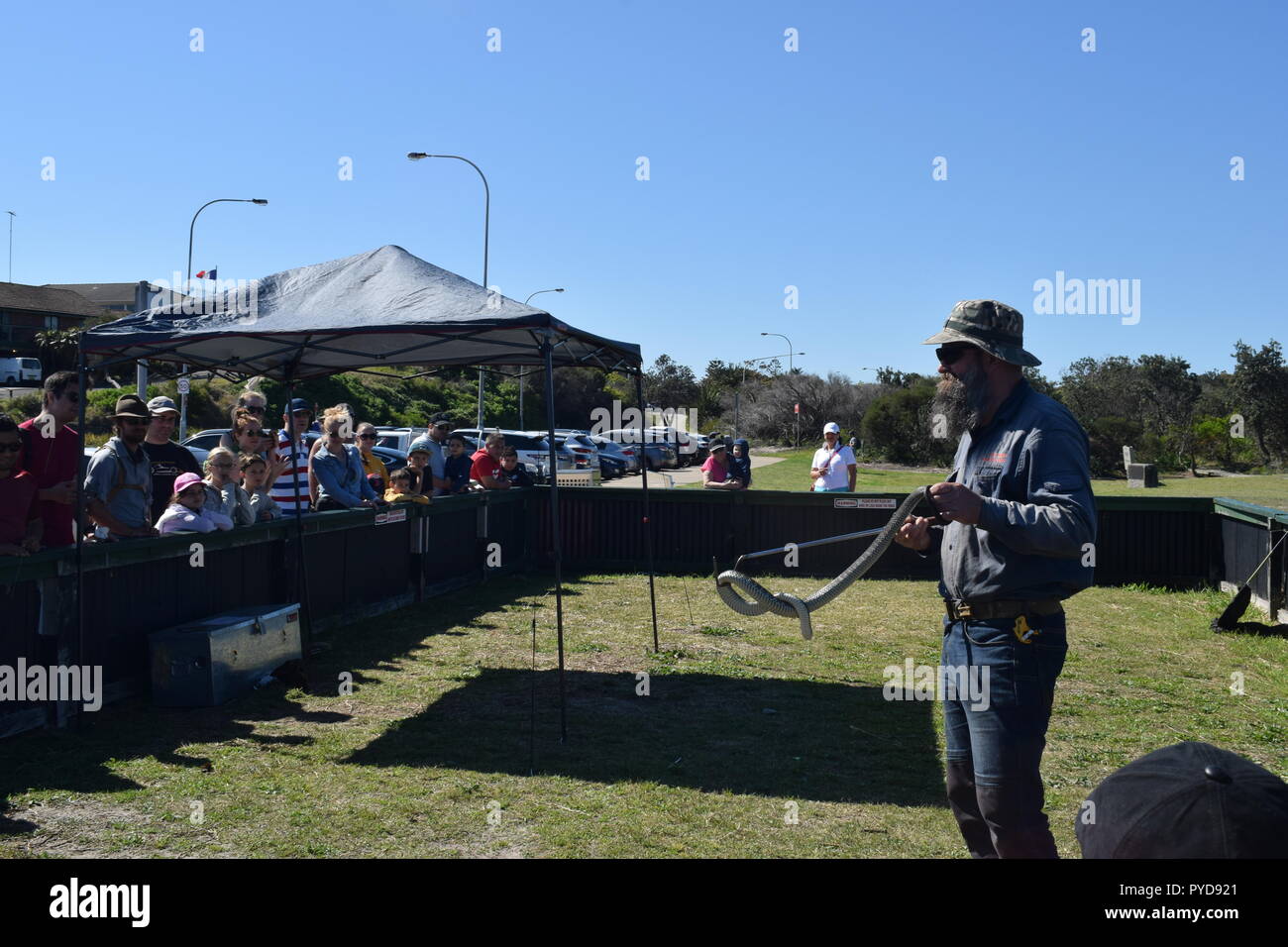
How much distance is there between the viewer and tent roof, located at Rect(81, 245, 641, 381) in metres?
7.59

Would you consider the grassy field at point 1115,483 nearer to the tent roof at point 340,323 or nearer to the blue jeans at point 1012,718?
the tent roof at point 340,323

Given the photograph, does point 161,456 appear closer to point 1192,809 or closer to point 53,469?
point 53,469

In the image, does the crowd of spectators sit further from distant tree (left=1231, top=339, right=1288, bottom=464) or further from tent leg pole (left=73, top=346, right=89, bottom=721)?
distant tree (left=1231, top=339, right=1288, bottom=464)

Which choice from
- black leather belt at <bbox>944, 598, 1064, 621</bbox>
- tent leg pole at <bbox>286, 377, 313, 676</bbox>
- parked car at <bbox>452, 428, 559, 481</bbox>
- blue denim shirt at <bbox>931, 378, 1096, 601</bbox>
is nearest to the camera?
blue denim shirt at <bbox>931, 378, 1096, 601</bbox>

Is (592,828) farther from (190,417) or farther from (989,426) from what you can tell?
(190,417)

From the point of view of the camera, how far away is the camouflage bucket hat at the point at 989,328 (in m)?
3.80

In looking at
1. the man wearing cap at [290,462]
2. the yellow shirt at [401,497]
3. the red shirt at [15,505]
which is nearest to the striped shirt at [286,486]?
the man wearing cap at [290,462]

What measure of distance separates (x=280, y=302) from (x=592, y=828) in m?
5.04

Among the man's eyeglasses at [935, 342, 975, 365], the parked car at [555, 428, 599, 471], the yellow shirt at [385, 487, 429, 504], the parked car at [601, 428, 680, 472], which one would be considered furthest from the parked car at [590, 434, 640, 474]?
the man's eyeglasses at [935, 342, 975, 365]

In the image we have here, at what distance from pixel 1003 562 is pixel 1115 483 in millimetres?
37939

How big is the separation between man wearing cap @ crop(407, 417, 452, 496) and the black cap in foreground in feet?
38.2
